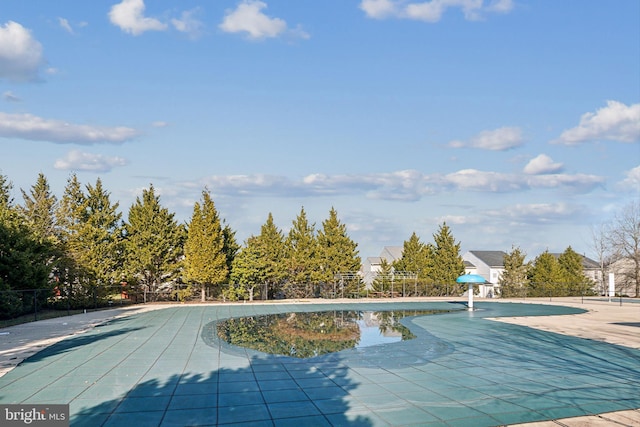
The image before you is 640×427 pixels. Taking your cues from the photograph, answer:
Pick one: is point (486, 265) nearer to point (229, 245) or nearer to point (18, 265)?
point (229, 245)

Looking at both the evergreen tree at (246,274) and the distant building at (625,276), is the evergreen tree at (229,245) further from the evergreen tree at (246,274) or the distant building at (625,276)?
the distant building at (625,276)

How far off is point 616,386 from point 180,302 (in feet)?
90.9

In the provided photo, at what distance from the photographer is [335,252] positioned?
1587 inches

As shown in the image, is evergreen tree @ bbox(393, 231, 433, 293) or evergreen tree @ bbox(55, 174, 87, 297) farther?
evergreen tree @ bbox(393, 231, 433, 293)

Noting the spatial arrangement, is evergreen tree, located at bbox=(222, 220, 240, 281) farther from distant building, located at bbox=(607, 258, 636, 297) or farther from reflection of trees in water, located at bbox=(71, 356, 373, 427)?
distant building, located at bbox=(607, 258, 636, 297)

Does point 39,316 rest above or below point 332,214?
below

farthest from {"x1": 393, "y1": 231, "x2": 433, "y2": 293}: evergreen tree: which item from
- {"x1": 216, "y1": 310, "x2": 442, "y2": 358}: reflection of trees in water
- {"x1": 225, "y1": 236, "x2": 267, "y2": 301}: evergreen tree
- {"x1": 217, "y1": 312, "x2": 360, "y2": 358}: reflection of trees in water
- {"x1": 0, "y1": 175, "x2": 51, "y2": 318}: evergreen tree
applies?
{"x1": 0, "y1": 175, "x2": 51, "y2": 318}: evergreen tree

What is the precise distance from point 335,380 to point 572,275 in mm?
45402

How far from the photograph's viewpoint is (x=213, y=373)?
35.1ft

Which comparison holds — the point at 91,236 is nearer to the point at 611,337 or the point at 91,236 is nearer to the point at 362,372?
the point at 362,372

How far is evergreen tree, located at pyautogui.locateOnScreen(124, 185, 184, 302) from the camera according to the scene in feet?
107

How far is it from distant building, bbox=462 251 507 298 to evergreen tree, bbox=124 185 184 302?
1746 inches

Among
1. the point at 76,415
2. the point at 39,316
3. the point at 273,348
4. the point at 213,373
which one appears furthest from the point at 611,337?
the point at 39,316

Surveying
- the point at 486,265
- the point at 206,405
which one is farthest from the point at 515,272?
the point at 206,405
